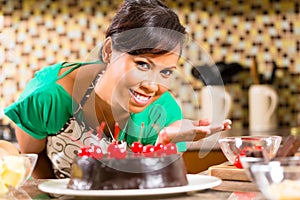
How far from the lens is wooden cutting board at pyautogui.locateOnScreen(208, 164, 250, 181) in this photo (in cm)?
113

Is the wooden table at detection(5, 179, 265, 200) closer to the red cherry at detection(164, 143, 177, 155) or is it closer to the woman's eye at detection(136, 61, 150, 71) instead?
the red cherry at detection(164, 143, 177, 155)

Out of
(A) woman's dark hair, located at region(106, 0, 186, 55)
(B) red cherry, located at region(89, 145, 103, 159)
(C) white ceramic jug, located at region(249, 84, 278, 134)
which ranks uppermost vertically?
(A) woman's dark hair, located at region(106, 0, 186, 55)

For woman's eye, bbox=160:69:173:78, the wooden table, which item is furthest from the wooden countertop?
woman's eye, bbox=160:69:173:78

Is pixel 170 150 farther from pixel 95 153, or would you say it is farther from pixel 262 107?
pixel 262 107

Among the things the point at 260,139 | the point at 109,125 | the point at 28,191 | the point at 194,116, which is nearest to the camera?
the point at 28,191

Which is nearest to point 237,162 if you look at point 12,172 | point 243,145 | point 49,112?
point 243,145

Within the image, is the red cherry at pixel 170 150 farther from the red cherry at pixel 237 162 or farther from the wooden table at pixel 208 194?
the red cherry at pixel 237 162

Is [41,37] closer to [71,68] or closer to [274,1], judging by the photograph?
[274,1]

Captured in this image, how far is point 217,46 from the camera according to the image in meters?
3.13

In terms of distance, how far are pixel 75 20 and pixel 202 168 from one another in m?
1.12

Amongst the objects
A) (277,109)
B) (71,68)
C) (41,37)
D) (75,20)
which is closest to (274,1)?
(277,109)

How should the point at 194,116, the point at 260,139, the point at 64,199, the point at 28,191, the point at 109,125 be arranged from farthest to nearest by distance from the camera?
the point at 194,116, the point at 109,125, the point at 260,139, the point at 28,191, the point at 64,199

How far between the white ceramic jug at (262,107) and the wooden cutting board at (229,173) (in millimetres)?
1746

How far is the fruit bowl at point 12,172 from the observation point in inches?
36.5
